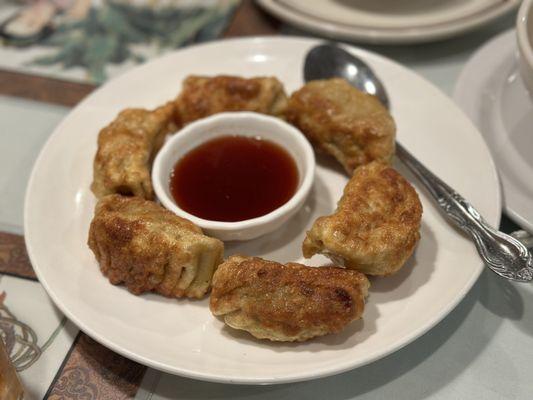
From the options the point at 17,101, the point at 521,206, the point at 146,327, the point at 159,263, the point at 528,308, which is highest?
the point at 521,206

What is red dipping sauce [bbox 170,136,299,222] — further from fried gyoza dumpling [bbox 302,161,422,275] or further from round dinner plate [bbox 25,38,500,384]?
fried gyoza dumpling [bbox 302,161,422,275]

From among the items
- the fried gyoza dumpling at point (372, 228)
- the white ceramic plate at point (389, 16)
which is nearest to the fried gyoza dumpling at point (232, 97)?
the fried gyoza dumpling at point (372, 228)

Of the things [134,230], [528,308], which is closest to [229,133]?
[134,230]

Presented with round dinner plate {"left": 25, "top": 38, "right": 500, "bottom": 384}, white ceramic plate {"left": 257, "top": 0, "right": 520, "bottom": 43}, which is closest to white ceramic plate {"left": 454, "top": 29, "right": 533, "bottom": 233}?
round dinner plate {"left": 25, "top": 38, "right": 500, "bottom": 384}

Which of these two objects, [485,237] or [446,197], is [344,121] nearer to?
[446,197]

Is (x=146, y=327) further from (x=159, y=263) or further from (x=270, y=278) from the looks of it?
(x=270, y=278)

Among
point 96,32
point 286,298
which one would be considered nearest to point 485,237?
point 286,298
